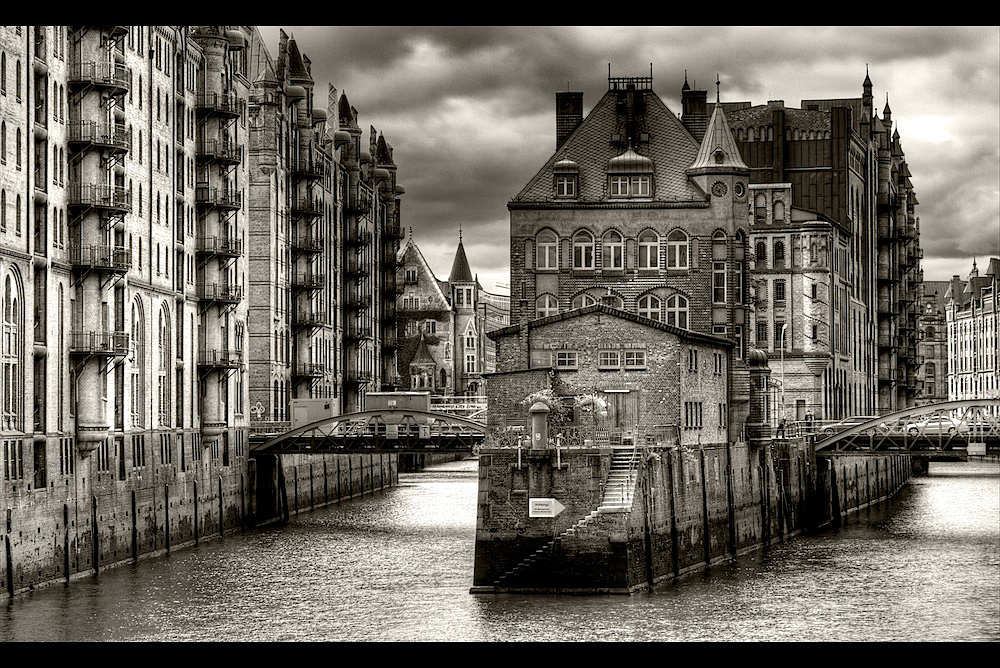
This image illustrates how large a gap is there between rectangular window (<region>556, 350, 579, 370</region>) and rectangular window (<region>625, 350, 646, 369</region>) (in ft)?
5.13

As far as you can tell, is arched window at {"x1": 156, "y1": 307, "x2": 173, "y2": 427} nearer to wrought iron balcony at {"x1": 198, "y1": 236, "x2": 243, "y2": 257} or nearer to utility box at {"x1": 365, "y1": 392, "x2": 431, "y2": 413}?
wrought iron balcony at {"x1": 198, "y1": 236, "x2": 243, "y2": 257}

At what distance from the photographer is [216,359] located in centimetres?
6919

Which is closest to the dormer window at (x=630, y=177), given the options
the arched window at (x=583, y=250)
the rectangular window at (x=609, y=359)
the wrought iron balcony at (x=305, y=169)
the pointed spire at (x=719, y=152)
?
the pointed spire at (x=719, y=152)

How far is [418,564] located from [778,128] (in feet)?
201

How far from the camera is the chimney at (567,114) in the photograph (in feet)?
243

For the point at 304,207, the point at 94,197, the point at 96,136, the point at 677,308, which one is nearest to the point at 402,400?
the point at 304,207

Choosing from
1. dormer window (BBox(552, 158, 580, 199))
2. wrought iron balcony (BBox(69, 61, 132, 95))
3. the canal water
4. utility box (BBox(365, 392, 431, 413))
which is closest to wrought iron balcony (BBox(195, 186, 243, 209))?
dormer window (BBox(552, 158, 580, 199))

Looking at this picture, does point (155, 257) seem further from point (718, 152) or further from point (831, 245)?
point (831, 245)

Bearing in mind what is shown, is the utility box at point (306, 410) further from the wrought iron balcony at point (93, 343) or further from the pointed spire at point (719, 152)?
the wrought iron balcony at point (93, 343)

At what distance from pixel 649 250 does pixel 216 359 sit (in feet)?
61.3

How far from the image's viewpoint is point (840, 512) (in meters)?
79.9
